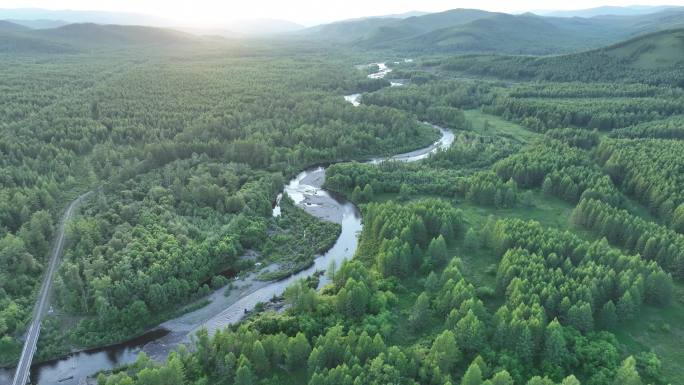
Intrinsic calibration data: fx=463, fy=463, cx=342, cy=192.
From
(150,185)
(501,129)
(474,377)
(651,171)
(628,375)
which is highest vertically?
(150,185)

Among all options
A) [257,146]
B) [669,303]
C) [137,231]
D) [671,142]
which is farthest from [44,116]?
[671,142]

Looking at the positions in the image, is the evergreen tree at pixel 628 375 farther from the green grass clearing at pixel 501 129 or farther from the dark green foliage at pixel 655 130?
the dark green foliage at pixel 655 130

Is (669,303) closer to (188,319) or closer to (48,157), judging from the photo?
(188,319)

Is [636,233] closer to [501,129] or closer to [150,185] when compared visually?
[501,129]

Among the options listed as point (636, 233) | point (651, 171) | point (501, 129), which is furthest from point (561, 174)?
point (501, 129)

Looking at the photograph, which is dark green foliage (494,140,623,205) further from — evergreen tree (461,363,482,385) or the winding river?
evergreen tree (461,363,482,385)
